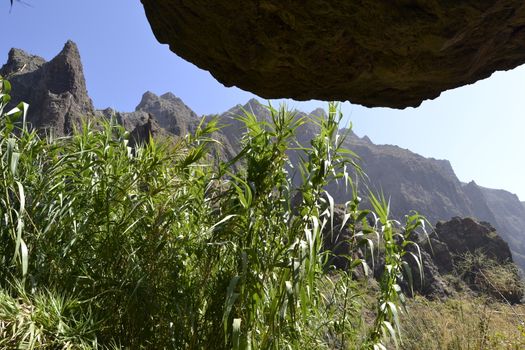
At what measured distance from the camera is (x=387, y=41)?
2.37m

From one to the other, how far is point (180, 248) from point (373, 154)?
7881cm

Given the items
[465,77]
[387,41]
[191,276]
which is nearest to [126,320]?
[191,276]

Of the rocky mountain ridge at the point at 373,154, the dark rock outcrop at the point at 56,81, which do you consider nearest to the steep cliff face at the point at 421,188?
the rocky mountain ridge at the point at 373,154

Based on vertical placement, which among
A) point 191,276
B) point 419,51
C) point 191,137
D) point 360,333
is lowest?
point 360,333

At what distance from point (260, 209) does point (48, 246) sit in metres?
1.05

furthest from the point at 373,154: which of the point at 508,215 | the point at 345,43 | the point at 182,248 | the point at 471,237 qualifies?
the point at 182,248

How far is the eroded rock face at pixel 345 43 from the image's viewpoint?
7.29 feet

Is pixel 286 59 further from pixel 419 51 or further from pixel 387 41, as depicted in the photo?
pixel 419 51

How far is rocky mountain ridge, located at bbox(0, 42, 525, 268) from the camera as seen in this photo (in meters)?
24.3

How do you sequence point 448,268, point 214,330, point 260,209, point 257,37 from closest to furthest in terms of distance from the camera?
1. point 214,330
2. point 260,209
3. point 257,37
4. point 448,268

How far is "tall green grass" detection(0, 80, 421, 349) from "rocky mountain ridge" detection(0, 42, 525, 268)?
11368 millimetres

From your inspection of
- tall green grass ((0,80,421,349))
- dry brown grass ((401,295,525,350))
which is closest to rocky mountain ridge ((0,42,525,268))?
dry brown grass ((401,295,525,350))

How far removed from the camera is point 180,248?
2322 millimetres

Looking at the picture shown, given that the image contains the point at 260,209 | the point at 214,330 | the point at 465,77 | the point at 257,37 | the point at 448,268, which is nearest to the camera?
the point at 214,330
